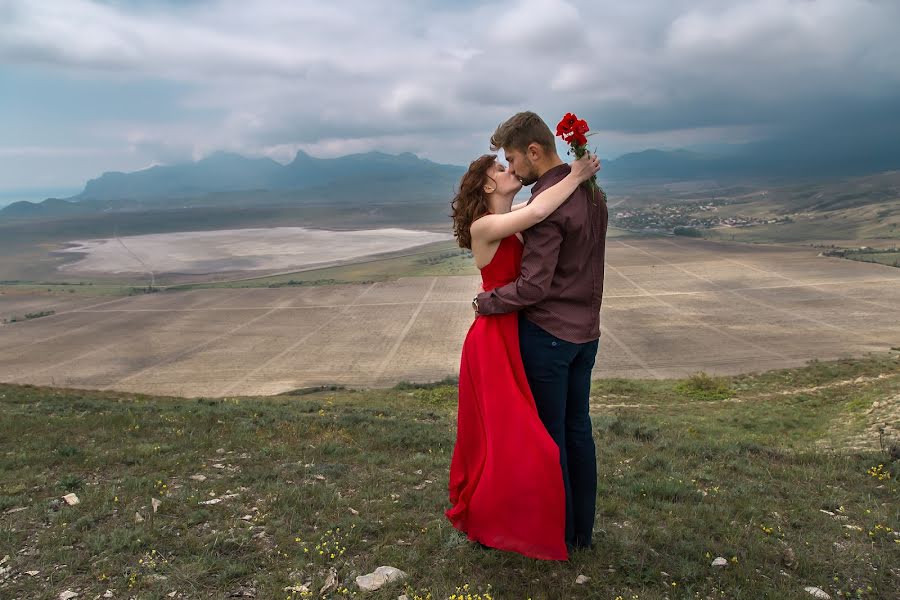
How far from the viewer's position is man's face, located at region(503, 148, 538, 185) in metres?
3.79

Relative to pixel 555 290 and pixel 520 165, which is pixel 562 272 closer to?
pixel 555 290

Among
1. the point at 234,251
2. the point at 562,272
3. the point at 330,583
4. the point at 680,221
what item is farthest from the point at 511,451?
the point at 680,221

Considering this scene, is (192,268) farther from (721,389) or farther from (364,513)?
(364,513)

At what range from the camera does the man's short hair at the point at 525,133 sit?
12.3 feet

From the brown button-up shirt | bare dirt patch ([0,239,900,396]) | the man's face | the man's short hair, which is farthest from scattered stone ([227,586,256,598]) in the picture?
bare dirt patch ([0,239,900,396])

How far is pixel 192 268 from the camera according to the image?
12788 cm

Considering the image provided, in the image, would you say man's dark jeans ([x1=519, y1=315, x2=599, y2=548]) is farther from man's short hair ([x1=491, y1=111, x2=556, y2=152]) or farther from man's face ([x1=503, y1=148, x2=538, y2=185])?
man's short hair ([x1=491, y1=111, x2=556, y2=152])

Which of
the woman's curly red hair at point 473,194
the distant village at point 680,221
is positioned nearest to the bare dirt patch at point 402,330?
the woman's curly red hair at point 473,194

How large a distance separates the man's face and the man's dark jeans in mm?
1008

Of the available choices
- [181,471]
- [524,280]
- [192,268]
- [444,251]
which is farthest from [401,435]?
[192,268]

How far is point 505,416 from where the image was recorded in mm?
3975

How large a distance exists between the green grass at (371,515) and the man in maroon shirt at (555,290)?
1.17 meters

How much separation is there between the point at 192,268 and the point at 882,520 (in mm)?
138076

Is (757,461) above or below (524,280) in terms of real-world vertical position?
below
